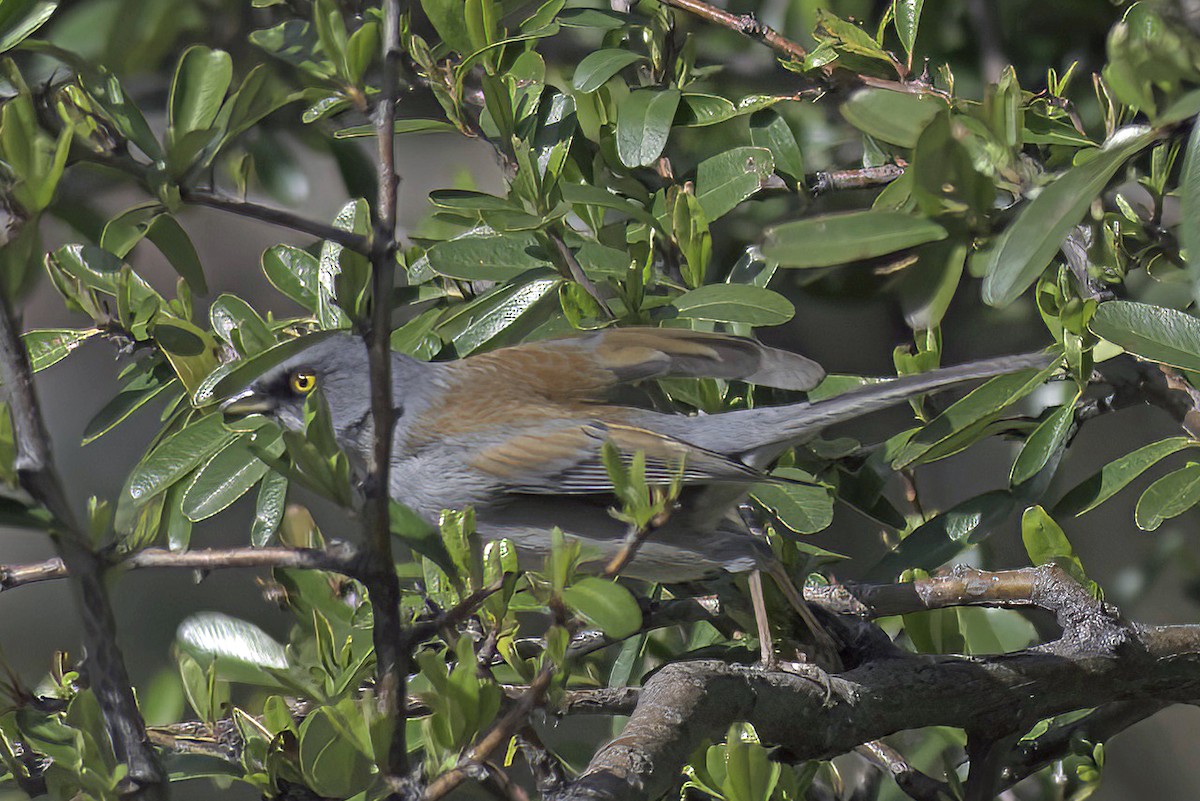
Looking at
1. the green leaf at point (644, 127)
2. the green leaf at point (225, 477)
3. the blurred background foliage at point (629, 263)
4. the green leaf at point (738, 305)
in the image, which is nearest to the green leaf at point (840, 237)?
the blurred background foliage at point (629, 263)

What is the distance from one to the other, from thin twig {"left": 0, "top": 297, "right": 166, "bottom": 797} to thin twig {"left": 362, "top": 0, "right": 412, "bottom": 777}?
24 centimetres

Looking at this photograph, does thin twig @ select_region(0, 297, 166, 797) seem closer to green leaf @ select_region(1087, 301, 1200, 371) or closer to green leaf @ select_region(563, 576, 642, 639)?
green leaf @ select_region(563, 576, 642, 639)

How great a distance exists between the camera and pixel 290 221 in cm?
119

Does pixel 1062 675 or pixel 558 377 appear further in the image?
pixel 558 377

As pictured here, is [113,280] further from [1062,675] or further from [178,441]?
[1062,675]

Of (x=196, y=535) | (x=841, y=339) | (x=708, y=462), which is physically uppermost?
(x=708, y=462)

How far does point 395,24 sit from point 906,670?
1.37 meters

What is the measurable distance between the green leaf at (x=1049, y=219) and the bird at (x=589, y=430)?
79 cm

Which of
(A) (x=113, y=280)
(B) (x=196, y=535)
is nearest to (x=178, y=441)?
(A) (x=113, y=280)

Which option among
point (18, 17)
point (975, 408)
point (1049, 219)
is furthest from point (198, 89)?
point (975, 408)

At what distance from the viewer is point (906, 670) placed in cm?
200

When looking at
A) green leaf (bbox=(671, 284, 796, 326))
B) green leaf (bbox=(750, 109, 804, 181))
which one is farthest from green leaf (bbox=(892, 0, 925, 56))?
green leaf (bbox=(671, 284, 796, 326))

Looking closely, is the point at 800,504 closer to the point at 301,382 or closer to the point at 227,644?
the point at 227,644

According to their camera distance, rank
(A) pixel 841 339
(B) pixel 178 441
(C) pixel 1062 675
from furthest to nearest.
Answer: (A) pixel 841 339, (B) pixel 178 441, (C) pixel 1062 675
